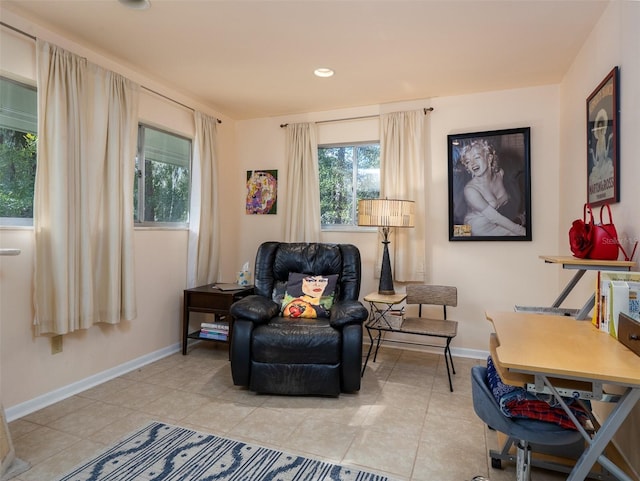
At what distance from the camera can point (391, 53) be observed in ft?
8.63

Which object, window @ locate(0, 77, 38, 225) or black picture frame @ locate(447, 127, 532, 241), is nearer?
window @ locate(0, 77, 38, 225)

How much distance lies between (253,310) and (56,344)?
4.35 ft

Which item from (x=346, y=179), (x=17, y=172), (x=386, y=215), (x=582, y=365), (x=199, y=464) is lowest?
(x=199, y=464)

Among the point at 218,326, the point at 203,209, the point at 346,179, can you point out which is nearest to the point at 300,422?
the point at 218,326

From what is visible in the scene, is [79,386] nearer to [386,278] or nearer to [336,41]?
[386,278]

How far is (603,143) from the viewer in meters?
2.10

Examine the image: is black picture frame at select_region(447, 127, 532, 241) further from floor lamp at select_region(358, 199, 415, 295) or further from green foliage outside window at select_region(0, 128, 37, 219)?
green foliage outside window at select_region(0, 128, 37, 219)

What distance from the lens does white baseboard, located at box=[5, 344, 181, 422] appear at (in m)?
2.22

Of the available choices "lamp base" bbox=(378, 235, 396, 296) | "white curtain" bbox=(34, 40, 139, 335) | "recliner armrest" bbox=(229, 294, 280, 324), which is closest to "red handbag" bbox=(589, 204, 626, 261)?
"lamp base" bbox=(378, 235, 396, 296)

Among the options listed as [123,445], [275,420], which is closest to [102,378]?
[123,445]

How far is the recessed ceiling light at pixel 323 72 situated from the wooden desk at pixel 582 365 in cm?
234

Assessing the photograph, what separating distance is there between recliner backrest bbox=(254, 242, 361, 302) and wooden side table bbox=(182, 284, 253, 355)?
0.26 metres

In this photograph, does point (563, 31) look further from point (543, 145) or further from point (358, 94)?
point (358, 94)

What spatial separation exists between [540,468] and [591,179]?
1.72 metres
